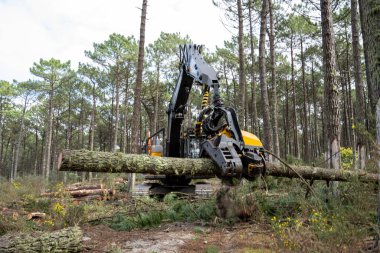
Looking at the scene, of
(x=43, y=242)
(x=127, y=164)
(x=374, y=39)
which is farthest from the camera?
(x=127, y=164)

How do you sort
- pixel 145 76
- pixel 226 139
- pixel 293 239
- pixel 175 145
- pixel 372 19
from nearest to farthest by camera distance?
pixel 293 239 < pixel 372 19 < pixel 226 139 < pixel 175 145 < pixel 145 76

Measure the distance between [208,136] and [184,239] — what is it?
230 centimetres

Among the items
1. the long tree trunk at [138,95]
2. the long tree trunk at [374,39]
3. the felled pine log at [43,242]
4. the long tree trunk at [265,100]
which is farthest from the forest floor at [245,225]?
the long tree trunk at [138,95]

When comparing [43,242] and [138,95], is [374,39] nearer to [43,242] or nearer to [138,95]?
[43,242]

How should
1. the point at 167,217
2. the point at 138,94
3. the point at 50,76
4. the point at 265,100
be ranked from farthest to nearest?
the point at 50,76
the point at 138,94
the point at 265,100
the point at 167,217

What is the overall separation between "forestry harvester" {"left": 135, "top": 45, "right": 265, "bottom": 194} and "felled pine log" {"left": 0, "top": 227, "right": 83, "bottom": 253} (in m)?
2.23

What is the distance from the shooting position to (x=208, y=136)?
604cm

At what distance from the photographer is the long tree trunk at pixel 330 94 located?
6.14 meters

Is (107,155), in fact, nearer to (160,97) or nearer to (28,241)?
(28,241)

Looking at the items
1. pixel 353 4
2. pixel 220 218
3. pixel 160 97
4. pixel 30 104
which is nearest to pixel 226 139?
pixel 220 218

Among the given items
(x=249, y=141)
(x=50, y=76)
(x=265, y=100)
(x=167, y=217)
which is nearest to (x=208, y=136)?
(x=249, y=141)

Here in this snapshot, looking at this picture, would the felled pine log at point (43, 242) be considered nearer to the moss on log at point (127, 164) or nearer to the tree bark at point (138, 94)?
the moss on log at point (127, 164)

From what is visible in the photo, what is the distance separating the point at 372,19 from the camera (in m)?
3.95

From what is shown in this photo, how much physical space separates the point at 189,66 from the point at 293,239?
5.10 meters
